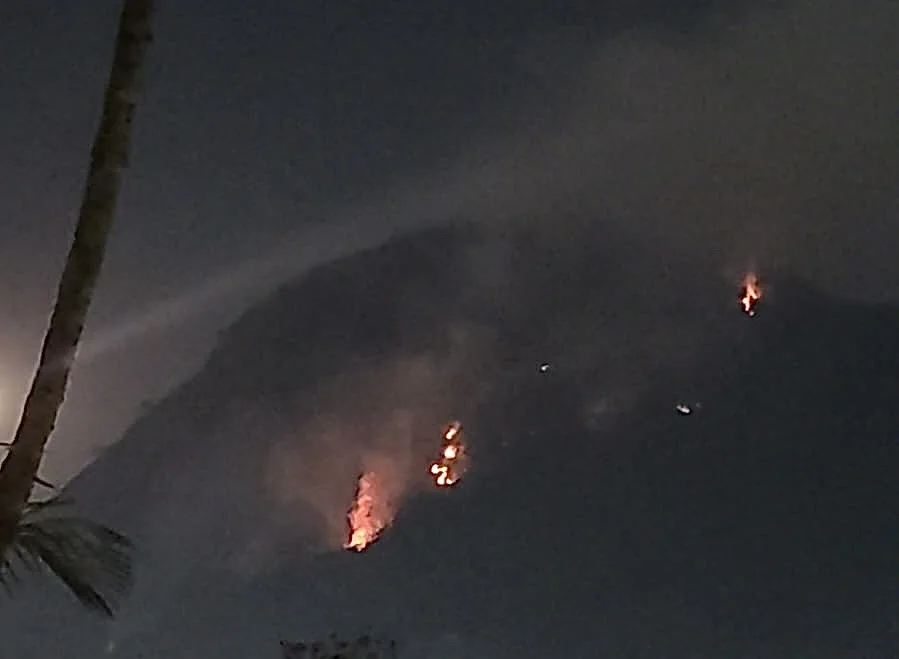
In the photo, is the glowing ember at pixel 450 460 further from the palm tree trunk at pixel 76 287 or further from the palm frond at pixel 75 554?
the palm frond at pixel 75 554

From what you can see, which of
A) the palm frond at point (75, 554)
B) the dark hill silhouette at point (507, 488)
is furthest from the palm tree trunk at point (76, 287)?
the dark hill silhouette at point (507, 488)

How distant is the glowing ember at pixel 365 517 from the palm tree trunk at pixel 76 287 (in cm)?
3143

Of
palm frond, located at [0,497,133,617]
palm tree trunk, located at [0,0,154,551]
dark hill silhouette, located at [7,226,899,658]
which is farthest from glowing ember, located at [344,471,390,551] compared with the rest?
palm frond, located at [0,497,133,617]

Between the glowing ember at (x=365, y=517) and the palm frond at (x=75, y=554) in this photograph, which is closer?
the palm frond at (x=75, y=554)

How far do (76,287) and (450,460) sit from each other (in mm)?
37401

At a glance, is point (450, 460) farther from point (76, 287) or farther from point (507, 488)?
point (76, 287)

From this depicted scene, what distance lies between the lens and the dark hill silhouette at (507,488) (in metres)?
33.6

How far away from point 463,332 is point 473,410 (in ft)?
8.11

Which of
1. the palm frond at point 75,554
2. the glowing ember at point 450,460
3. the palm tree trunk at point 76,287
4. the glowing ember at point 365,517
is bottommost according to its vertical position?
the palm frond at point 75,554

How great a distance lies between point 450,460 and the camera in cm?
3925

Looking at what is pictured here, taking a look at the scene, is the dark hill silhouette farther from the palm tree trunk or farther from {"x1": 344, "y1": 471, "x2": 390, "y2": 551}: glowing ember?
the palm tree trunk

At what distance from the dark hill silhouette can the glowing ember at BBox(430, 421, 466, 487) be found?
29.5 inches

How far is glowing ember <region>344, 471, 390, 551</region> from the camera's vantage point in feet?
113

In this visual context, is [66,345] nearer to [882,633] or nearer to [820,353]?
[882,633]
